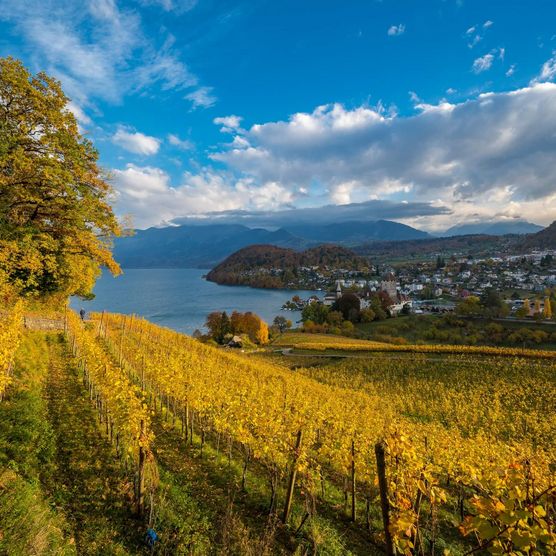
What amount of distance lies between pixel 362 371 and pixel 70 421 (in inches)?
1127

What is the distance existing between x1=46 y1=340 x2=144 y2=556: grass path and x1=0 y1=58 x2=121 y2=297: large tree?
6.70 m

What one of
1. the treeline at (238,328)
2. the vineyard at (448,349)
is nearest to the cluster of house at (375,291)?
the treeline at (238,328)

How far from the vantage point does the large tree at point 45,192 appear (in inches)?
548

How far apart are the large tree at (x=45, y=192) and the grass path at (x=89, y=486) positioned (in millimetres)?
6695

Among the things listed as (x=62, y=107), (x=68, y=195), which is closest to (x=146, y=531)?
(x=68, y=195)

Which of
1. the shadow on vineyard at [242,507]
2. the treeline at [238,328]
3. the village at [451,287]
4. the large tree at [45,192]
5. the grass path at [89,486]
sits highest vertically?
the large tree at [45,192]

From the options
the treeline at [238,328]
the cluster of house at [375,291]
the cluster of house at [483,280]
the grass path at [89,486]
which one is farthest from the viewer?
the cluster of house at [483,280]

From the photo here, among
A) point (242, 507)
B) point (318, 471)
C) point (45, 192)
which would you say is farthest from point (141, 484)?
point (45, 192)

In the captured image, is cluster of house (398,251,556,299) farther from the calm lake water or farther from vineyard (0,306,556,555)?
vineyard (0,306,556,555)

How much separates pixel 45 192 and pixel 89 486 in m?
12.9

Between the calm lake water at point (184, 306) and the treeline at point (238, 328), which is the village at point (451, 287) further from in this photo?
the treeline at point (238, 328)

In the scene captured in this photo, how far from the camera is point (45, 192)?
1527cm

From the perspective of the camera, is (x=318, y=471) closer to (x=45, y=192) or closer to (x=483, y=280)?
(x=45, y=192)

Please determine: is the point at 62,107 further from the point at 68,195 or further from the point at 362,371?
the point at 362,371
